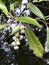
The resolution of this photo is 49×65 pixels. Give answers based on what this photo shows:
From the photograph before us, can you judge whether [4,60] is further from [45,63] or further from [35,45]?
[35,45]

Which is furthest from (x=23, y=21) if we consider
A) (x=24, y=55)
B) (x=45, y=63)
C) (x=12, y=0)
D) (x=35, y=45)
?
(x=24, y=55)

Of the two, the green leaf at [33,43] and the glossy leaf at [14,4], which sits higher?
the glossy leaf at [14,4]

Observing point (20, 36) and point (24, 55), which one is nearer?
point (20, 36)

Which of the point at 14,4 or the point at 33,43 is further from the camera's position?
the point at 14,4

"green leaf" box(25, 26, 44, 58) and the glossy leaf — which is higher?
the glossy leaf

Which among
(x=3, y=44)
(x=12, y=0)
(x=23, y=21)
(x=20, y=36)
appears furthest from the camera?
(x=3, y=44)

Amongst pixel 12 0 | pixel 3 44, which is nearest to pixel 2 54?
pixel 3 44

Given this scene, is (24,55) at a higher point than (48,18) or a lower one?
lower

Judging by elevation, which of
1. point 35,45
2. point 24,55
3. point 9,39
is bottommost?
point 24,55

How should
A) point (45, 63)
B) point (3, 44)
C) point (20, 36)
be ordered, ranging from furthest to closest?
point (3, 44), point (45, 63), point (20, 36)
